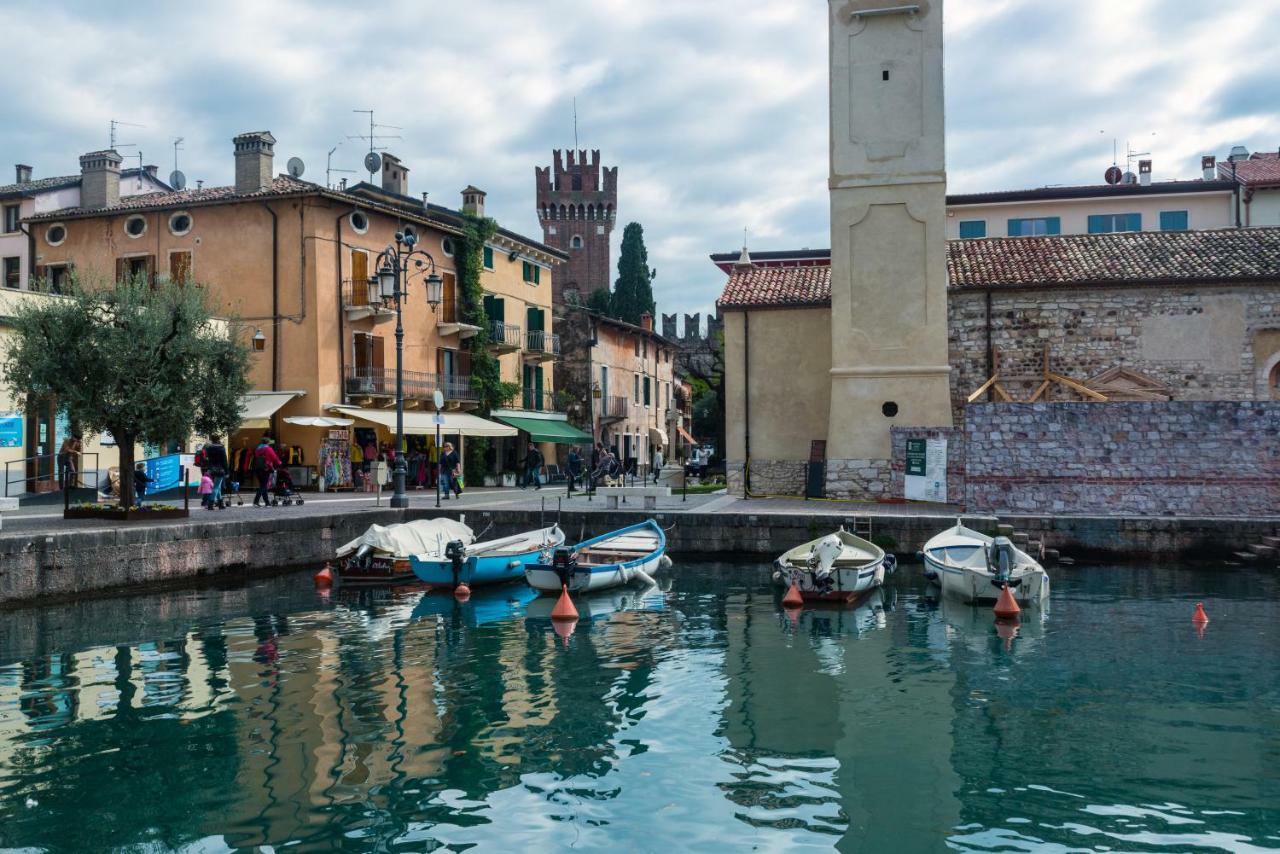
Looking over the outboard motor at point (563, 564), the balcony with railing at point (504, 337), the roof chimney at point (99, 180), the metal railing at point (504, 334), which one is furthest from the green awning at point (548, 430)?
the outboard motor at point (563, 564)

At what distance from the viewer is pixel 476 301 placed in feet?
136

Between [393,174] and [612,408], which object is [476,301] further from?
[612,408]

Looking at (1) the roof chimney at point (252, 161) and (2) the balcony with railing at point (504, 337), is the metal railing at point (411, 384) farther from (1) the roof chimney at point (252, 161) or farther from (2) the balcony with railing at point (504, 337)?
(1) the roof chimney at point (252, 161)

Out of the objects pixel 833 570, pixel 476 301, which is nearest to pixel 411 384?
pixel 476 301

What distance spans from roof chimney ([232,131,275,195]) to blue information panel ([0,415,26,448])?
41.1 feet

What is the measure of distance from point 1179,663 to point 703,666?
227 inches

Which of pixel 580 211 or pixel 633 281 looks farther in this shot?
pixel 580 211

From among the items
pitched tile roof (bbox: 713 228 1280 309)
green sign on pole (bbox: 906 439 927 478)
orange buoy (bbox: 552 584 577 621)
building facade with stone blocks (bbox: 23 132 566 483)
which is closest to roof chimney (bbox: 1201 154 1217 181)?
pitched tile roof (bbox: 713 228 1280 309)

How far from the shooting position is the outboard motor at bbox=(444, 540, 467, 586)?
64.7 feet

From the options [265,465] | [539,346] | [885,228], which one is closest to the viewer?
[265,465]

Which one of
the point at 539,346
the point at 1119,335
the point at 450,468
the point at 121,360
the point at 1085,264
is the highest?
the point at 1085,264

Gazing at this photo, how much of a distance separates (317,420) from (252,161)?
9.07 metres

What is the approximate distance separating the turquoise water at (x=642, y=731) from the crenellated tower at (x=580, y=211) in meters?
79.2

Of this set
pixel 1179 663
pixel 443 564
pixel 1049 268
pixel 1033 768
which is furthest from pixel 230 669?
pixel 1049 268
